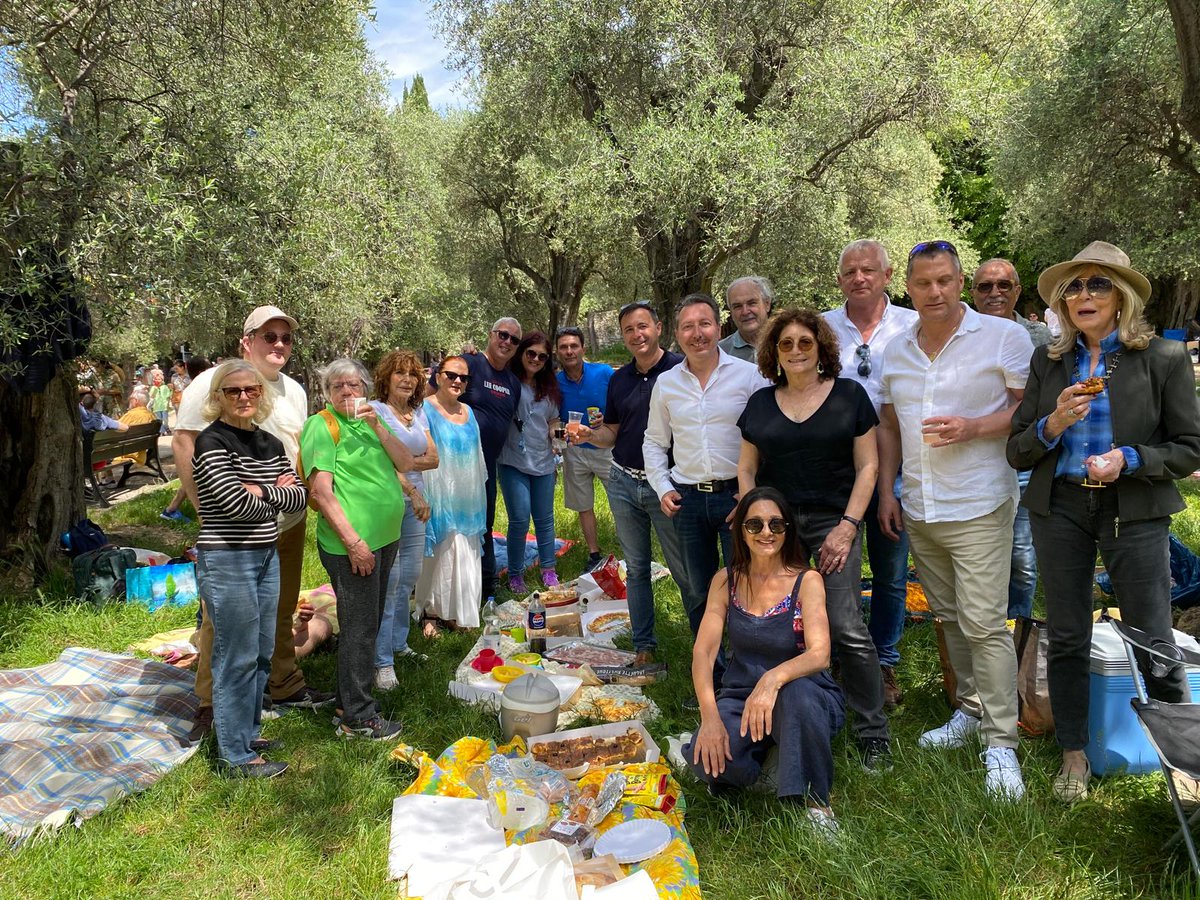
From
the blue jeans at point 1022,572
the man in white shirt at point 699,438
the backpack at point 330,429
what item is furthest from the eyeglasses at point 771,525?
the blue jeans at point 1022,572

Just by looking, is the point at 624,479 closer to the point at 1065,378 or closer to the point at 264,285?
the point at 1065,378

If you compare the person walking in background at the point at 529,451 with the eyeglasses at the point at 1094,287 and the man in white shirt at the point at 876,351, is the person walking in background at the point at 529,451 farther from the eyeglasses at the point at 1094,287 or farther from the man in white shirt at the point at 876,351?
the eyeglasses at the point at 1094,287

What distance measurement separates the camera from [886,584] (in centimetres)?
382

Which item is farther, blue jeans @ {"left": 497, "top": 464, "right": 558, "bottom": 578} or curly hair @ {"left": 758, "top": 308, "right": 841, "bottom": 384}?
blue jeans @ {"left": 497, "top": 464, "right": 558, "bottom": 578}

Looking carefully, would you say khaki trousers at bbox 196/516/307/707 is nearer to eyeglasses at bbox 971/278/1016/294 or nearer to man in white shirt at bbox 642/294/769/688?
man in white shirt at bbox 642/294/769/688

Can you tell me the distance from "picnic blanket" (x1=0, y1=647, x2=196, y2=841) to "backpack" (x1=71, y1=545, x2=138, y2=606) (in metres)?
1.01

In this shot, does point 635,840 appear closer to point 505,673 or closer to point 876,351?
point 505,673

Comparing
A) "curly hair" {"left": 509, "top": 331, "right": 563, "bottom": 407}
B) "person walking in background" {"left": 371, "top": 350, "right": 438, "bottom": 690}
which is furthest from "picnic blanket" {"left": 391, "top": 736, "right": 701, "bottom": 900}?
"curly hair" {"left": 509, "top": 331, "right": 563, "bottom": 407}

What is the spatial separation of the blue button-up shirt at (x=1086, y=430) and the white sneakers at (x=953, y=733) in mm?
1266

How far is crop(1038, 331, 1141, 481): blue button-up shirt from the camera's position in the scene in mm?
2736

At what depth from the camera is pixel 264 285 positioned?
5.35m

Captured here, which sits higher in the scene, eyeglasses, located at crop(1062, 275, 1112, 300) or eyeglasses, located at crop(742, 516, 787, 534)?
eyeglasses, located at crop(1062, 275, 1112, 300)

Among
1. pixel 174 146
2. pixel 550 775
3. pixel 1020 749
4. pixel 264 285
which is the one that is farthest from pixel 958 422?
pixel 174 146

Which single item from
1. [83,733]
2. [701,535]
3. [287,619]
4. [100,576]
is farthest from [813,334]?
[100,576]
